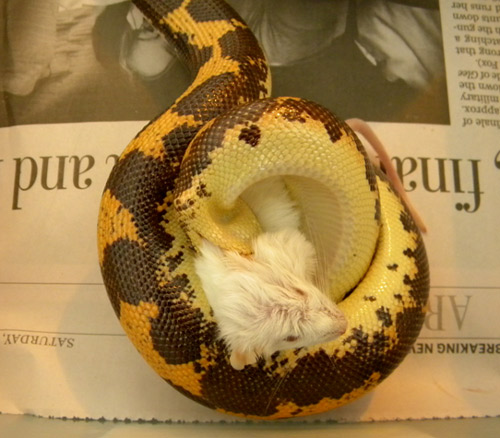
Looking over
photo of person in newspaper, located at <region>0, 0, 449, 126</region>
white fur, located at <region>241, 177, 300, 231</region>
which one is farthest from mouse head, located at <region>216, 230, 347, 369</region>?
photo of person in newspaper, located at <region>0, 0, 449, 126</region>

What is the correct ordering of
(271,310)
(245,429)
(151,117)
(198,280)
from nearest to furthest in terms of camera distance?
(271,310) < (198,280) < (245,429) < (151,117)

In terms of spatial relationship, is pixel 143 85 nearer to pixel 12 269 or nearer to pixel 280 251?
pixel 12 269

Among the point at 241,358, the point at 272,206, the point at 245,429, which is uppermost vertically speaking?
the point at 272,206

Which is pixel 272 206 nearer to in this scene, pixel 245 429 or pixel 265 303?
pixel 265 303

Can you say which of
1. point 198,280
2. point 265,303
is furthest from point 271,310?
point 198,280

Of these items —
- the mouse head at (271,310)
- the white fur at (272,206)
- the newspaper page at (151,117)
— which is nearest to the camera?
the mouse head at (271,310)

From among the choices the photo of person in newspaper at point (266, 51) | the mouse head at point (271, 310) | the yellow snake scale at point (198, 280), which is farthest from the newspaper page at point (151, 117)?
the mouse head at point (271, 310)

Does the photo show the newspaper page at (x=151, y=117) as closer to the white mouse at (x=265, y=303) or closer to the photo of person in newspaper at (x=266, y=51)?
the photo of person in newspaper at (x=266, y=51)
